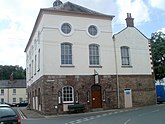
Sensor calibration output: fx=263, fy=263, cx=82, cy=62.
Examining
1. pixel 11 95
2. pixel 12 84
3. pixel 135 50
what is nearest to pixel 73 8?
pixel 135 50

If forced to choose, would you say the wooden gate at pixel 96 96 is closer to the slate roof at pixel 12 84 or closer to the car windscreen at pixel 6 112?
the car windscreen at pixel 6 112

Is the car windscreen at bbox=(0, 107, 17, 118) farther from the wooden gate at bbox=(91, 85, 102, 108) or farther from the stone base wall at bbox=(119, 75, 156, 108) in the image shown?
the stone base wall at bbox=(119, 75, 156, 108)

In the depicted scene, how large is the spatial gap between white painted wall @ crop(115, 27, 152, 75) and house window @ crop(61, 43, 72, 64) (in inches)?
226

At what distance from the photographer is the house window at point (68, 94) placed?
26.7 metres

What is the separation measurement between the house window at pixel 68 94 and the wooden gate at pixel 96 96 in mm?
2379

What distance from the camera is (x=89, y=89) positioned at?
27812 mm

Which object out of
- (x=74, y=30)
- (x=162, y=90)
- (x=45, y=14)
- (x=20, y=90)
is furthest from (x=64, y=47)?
(x=20, y=90)

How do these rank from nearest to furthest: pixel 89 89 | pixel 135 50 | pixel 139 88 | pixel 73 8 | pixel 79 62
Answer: pixel 89 89, pixel 79 62, pixel 73 8, pixel 139 88, pixel 135 50

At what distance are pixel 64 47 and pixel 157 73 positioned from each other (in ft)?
70.4

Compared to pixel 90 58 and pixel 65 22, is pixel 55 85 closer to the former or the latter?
pixel 90 58

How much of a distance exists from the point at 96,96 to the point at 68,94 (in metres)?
3.20

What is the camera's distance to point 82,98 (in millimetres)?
27297

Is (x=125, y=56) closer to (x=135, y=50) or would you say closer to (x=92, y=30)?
(x=135, y=50)

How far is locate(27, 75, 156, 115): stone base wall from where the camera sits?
26.1m
